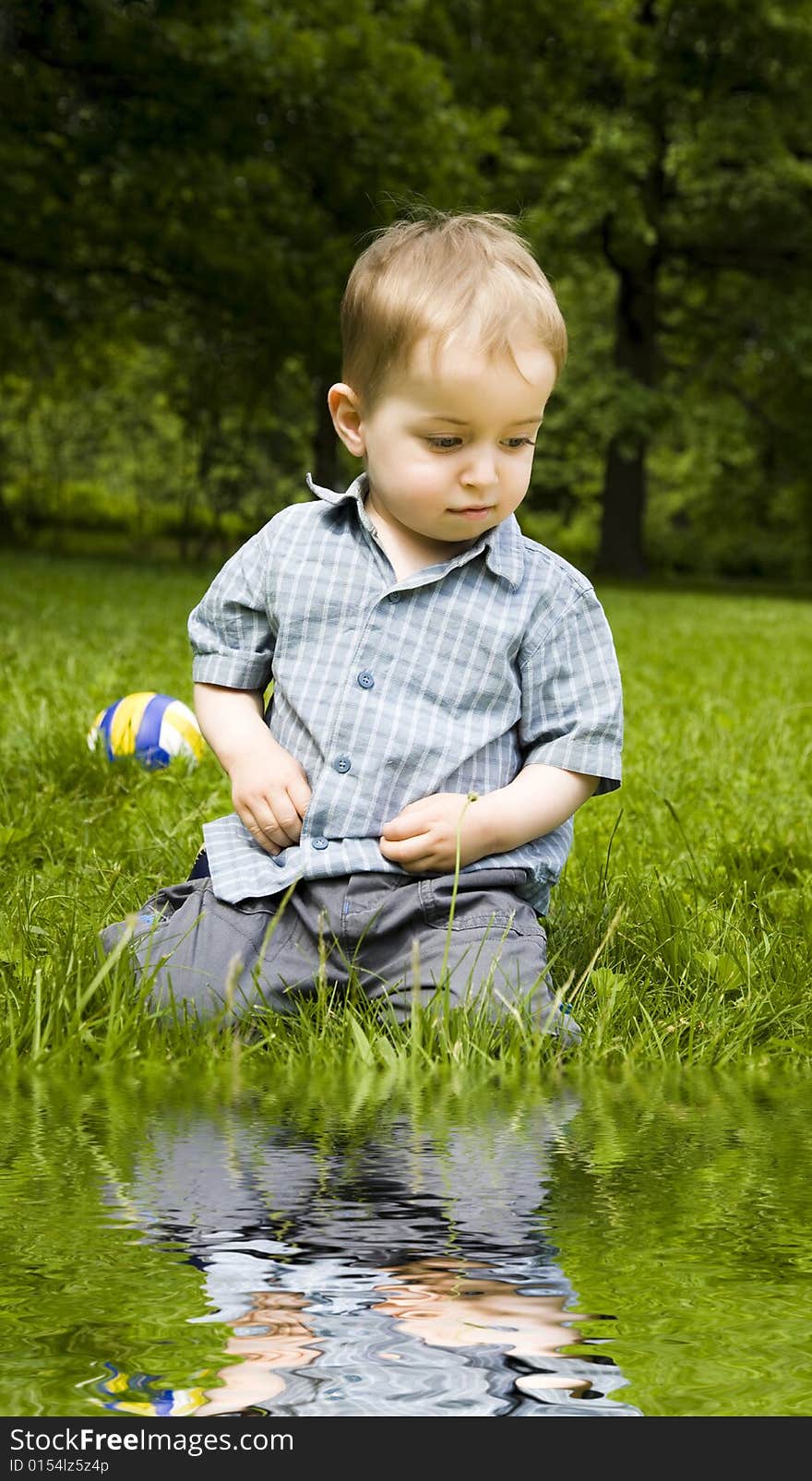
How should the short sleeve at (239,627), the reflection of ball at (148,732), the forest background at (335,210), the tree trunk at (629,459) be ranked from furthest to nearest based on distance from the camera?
the tree trunk at (629,459), the forest background at (335,210), the reflection of ball at (148,732), the short sleeve at (239,627)

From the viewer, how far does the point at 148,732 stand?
4.59 m

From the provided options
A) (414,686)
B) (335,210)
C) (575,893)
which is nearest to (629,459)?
(335,210)

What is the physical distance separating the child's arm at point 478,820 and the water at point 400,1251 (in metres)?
0.66

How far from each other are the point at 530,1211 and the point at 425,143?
18659 mm

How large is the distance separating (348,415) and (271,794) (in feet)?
2.12

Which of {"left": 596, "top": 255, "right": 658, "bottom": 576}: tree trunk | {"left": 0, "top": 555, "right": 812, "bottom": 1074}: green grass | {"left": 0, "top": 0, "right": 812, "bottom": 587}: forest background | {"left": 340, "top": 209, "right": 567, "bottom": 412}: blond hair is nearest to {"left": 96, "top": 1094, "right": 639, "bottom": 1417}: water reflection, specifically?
{"left": 0, "top": 555, "right": 812, "bottom": 1074}: green grass

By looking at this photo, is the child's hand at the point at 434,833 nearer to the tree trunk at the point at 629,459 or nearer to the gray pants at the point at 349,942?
the gray pants at the point at 349,942

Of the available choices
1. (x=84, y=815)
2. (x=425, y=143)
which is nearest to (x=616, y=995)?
(x=84, y=815)

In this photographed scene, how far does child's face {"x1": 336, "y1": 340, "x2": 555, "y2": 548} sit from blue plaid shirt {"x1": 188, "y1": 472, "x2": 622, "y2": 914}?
0.13m

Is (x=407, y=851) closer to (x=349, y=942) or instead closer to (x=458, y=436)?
(x=349, y=942)

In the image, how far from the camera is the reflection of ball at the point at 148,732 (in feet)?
14.9

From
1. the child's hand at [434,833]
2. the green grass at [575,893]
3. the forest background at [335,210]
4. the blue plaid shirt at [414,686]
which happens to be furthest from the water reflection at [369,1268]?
the forest background at [335,210]
